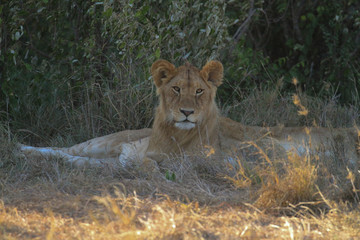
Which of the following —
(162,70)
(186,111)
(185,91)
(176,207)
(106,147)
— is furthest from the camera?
(106,147)

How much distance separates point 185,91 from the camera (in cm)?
A: 449

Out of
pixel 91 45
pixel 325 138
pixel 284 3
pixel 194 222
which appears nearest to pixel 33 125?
pixel 91 45

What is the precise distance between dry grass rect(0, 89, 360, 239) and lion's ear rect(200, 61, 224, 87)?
0.82m

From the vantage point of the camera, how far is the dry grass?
269cm

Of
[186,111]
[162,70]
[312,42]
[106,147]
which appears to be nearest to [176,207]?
[186,111]

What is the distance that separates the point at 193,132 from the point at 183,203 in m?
1.44

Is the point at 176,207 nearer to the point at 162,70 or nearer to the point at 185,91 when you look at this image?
the point at 185,91

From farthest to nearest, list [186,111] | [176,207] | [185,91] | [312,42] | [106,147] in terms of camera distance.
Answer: [312,42], [106,147], [185,91], [186,111], [176,207]

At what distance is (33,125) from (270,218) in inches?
131

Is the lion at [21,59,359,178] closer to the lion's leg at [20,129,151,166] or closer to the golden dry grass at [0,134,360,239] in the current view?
the lion's leg at [20,129,151,166]

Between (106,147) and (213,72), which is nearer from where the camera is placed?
(213,72)

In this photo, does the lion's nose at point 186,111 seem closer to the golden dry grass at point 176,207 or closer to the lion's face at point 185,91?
the lion's face at point 185,91

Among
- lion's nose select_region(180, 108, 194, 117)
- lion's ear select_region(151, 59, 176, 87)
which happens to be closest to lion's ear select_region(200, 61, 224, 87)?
lion's ear select_region(151, 59, 176, 87)

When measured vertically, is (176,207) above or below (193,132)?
above
